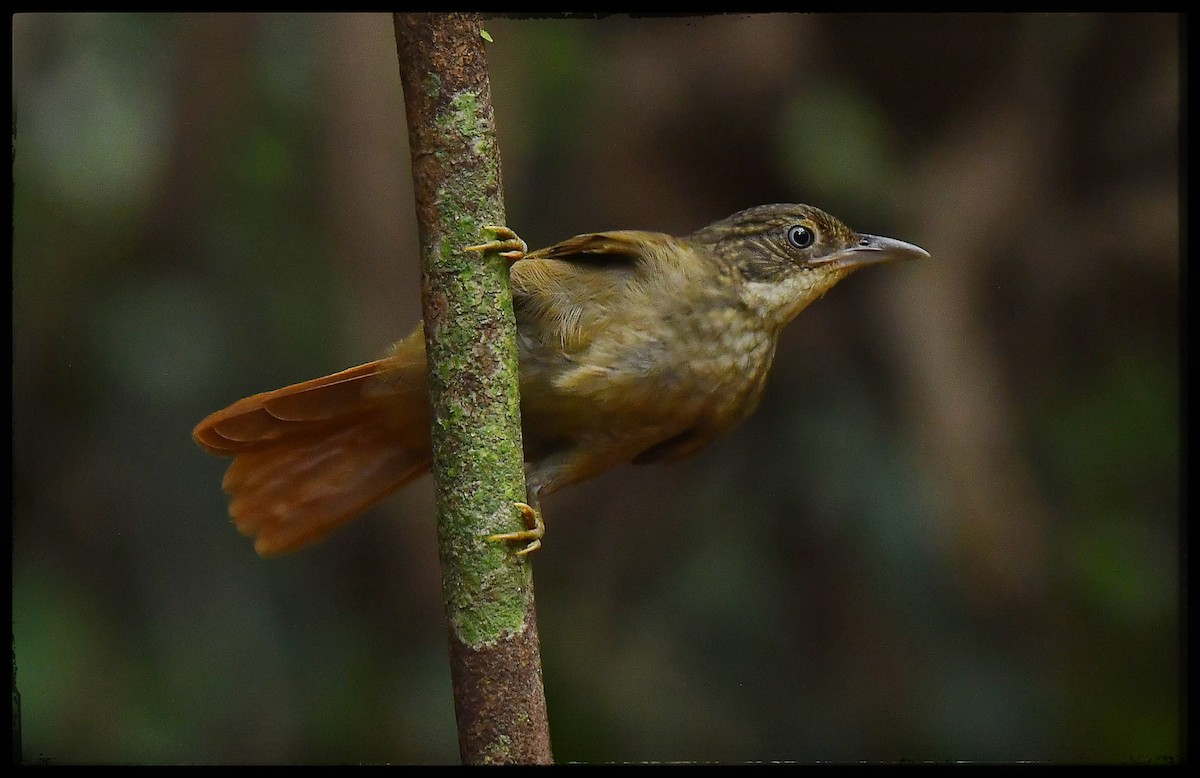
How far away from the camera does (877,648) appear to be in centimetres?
459

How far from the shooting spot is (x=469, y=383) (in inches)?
91.9

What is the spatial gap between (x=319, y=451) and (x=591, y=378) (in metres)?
0.81

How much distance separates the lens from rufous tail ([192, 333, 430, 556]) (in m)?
3.20

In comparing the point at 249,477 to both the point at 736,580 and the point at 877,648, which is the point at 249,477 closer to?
the point at 736,580

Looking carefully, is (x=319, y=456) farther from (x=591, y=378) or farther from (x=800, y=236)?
(x=800, y=236)

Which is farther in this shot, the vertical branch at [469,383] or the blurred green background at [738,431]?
the blurred green background at [738,431]

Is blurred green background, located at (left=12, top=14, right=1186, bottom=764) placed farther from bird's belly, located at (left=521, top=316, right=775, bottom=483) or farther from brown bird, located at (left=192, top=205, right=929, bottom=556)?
bird's belly, located at (left=521, top=316, right=775, bottom=483)

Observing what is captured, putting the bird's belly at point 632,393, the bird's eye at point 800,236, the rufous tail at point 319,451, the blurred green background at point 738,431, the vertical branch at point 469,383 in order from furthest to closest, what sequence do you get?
the blurred green background at point 738,431, the bird's eye at point 800,236, the rufous tail at point 319,451, the bird's belly at point 632,393, the vertical branch at point 469,383

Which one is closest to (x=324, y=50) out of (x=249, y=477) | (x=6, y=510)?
(x=249, y=477)

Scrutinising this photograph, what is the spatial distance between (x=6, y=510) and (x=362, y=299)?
1.94 meters

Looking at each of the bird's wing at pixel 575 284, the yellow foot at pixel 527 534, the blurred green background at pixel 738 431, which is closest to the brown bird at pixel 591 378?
the bird's wing at pixel 575 284

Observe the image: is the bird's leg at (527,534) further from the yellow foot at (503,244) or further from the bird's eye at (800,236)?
the bird's eye at (800,236)

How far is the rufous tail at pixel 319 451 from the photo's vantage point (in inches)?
126

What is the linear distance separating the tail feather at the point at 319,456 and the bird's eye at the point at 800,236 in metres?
1.04
